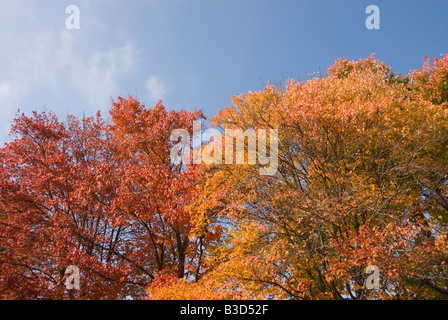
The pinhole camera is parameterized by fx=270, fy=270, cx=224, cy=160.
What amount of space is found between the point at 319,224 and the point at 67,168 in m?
13.7

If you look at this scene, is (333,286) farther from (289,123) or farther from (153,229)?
(153,229)

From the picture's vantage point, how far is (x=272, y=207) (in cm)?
1091

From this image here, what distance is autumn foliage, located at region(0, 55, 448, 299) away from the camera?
9844mm

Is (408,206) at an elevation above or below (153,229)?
above

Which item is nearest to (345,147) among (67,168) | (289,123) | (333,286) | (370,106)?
(370,106)

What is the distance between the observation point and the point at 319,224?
33.0 feet

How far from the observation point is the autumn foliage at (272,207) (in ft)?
32.3

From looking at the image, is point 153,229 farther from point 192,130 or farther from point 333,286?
point 333,286

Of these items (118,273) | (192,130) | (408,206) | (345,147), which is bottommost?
(118,273)

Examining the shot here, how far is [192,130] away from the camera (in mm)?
18469

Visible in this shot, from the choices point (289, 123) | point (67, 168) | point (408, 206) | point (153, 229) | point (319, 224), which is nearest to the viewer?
point (319, 224)
